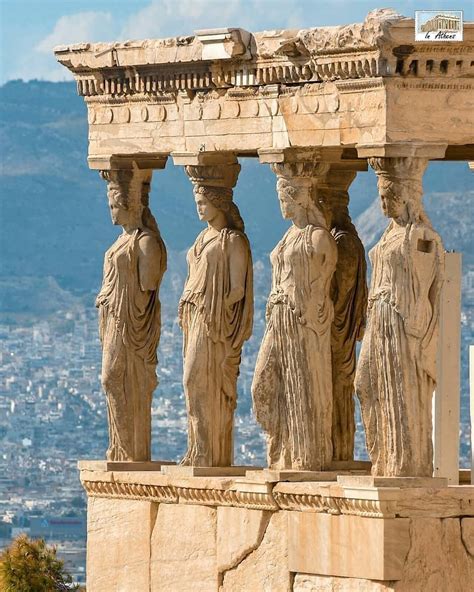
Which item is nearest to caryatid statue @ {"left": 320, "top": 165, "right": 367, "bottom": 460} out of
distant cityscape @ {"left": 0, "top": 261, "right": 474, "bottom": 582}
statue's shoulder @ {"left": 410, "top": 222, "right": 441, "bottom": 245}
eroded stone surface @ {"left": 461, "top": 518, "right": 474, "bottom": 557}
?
statue's shoulder @ {"left": 410, "top": 222, "right": 441, "bottom": 245}

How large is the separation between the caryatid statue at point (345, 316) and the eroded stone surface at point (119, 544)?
1936mm

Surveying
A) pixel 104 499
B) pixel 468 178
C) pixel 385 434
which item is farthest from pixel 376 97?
pixel 468 178

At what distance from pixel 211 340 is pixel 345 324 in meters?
1.28

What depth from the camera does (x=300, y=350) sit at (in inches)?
1518

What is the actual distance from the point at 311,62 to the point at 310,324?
2366mm

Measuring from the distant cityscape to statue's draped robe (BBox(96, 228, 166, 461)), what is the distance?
26191 millimetres

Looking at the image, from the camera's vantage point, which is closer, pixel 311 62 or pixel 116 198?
pixel 311 62

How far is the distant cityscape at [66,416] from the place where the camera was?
7344 cm

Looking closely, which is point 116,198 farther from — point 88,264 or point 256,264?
point 88,264

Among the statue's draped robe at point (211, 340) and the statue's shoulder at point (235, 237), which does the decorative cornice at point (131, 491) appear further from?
the statue's shoulder at point (235, 237)

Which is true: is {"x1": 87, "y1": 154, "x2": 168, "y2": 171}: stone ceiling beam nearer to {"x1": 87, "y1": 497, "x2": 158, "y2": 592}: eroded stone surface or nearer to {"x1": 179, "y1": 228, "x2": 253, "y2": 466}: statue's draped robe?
{"x1": 179, "y1": 228, "x2": 253, "y2": 466}: statue's draped robe

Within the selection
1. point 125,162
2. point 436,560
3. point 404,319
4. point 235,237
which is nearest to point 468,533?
point 436,560

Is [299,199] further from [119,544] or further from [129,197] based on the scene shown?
[119,544]

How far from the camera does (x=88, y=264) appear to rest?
89.1m
